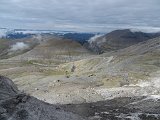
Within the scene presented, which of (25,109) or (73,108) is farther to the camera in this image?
(73,108)

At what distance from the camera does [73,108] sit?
78.5 m

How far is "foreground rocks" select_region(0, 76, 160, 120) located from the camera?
41.7 m

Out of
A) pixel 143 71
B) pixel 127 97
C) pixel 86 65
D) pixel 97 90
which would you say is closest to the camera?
pixel 127 97

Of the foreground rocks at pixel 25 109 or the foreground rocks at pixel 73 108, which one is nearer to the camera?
the foreground rocks at pixel 25 109

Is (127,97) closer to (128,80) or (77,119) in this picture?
(128,80)

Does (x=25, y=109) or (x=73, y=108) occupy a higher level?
(x=25, y=109)

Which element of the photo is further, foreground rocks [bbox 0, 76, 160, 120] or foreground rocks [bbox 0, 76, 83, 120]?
foreground rocks [bbox 0, 76, 160, 120]

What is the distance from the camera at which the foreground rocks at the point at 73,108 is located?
41656 millimetres

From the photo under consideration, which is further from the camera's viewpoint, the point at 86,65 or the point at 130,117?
the point at 86,65

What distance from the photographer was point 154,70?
128 metres

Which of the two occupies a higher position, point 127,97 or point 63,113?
point 63,113

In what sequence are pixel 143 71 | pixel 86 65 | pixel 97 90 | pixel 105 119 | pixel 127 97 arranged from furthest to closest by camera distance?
pixel 86 65, pixel 143 71, pixel 97 90, pixel 127 97, pixel 105 119

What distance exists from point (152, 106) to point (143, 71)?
49032mm

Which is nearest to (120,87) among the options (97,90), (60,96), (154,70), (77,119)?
(97,90)
